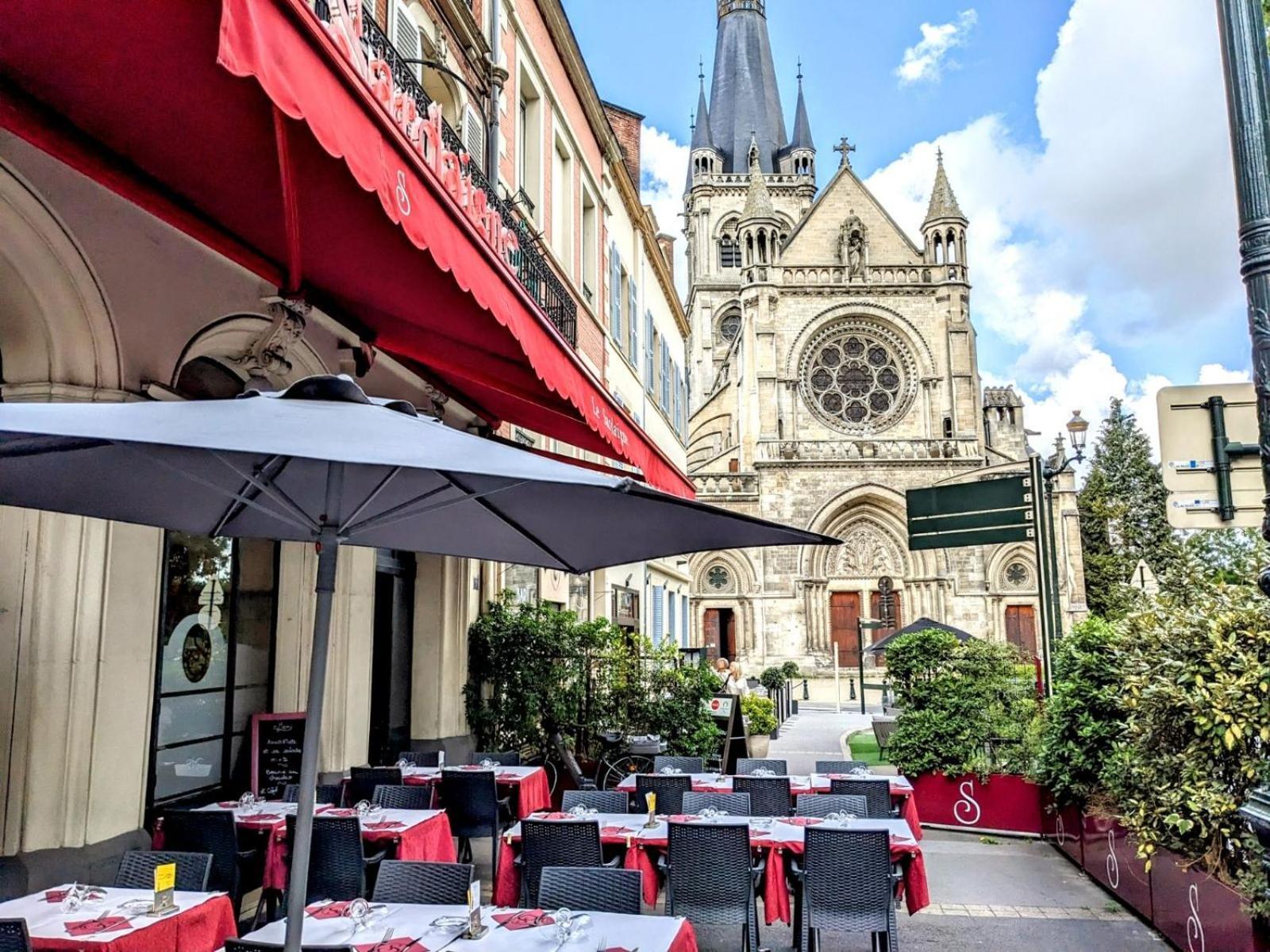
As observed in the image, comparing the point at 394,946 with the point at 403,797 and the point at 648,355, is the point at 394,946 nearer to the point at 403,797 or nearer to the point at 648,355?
the point at 403,797

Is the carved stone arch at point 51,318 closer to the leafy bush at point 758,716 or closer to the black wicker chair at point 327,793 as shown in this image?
the black wicker chair at point 327,793

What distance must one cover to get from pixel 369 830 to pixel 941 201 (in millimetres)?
37656

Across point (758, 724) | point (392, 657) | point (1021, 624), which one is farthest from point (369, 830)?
point (1021, 624)

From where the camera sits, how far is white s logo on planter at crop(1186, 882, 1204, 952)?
5098mm

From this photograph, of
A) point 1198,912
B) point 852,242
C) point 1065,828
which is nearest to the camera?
point 1198,912

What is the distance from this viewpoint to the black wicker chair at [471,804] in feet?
22.7

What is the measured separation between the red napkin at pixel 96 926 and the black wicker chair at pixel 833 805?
3.96 metres

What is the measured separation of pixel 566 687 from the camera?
999cm

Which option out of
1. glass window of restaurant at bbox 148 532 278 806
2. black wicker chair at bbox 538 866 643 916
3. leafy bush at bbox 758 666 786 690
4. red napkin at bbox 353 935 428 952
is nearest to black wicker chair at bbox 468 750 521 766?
glass window of restaurant at bbox 148 532 278 806

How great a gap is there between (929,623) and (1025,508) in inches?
244

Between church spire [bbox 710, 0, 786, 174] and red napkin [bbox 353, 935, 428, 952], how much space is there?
2185 inches

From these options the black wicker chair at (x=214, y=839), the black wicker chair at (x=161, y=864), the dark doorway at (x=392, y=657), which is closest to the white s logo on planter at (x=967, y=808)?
the dark doorway at (x=392, y=657)

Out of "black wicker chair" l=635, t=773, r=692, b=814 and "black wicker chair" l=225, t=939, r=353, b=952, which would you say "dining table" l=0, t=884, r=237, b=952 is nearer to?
"black wicker chair" l=225, t=939, r=353, b=952

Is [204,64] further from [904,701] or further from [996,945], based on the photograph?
[904,701]
